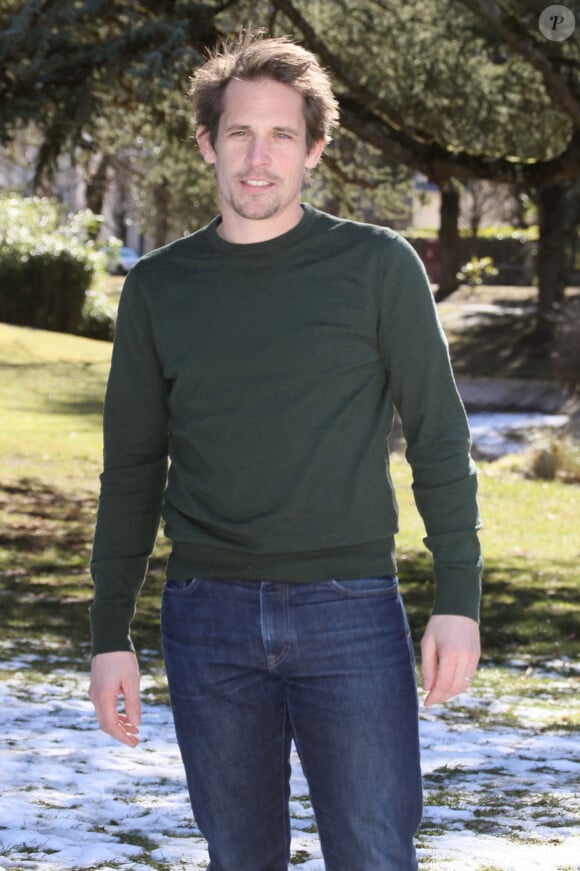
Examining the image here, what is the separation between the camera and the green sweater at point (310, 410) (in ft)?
8.83

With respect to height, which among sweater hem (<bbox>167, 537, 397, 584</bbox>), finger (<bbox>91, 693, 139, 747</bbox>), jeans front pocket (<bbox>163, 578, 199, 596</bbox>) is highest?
sweater hem (<bbox>167, 537, 397, 584</bbox>)

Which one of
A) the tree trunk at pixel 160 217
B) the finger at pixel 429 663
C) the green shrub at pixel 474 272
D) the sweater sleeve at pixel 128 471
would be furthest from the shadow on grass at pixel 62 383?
the finger at pixel 429 663

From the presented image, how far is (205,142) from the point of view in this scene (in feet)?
9.67

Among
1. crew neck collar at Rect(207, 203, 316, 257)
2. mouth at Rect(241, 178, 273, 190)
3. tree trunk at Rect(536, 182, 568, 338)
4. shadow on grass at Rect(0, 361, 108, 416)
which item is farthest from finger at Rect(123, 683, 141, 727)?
tree trunk at Rect(536, 182, 568, 338)

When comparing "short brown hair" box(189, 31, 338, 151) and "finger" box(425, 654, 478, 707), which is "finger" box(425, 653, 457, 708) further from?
"short brown hair" box(189, 31, 338, 151)

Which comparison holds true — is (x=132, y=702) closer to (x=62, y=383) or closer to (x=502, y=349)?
(x=62, y=383)

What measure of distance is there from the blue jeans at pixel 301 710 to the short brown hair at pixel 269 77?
91 centimetres

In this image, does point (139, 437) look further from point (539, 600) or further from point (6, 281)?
point (6, 281)

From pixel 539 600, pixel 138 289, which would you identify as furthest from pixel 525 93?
pixel 138 289

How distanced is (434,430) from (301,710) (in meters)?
0.57

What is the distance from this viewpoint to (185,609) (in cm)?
277

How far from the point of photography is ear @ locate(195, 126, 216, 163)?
2.93 meters

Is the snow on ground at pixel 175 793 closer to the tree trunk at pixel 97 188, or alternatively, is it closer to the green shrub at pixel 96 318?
the green shrub at pixel 96 318

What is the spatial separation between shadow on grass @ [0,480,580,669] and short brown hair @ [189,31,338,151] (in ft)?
18.9
